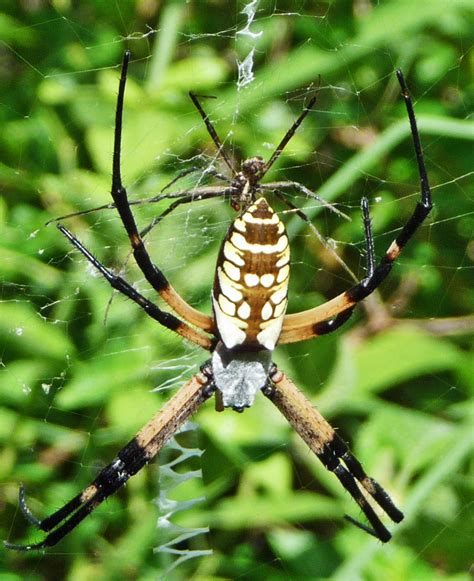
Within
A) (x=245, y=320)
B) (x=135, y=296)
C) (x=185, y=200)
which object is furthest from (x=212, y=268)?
(x=245, y=320)

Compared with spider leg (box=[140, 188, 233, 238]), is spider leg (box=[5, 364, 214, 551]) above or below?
below

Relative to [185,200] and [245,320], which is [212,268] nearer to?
[185,200]

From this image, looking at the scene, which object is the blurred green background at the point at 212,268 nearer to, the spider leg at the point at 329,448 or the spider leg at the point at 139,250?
the spider leg at the point at 329,448

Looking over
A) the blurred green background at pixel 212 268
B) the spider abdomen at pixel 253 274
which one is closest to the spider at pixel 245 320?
the spider abdomen at pixel 253 274

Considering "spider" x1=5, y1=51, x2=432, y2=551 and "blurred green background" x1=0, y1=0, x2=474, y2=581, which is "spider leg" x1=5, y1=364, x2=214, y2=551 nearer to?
"spider" x1=5, y1=51, x2=432, y2=551

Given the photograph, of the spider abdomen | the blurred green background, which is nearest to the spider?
the spider abdomen

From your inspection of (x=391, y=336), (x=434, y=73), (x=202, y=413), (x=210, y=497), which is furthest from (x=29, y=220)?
(x=434, y=73)

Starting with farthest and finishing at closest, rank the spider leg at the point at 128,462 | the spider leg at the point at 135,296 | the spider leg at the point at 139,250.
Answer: the spider leg at the point at 128,462 < the spider leg at the point at 135,296 < the spider leg at the point at 139,250

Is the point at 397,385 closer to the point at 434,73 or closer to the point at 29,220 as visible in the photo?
the point at 434,73
